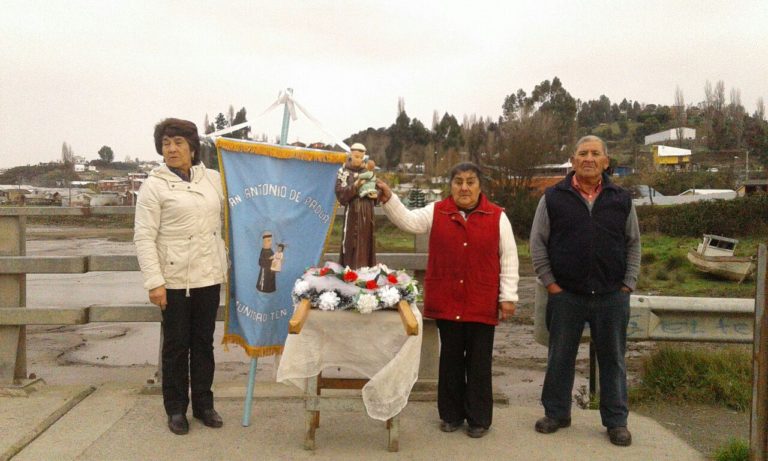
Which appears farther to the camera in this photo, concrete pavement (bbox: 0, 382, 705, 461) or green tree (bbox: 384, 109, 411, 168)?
green tree (bbox: 384, 109, 411, 168)

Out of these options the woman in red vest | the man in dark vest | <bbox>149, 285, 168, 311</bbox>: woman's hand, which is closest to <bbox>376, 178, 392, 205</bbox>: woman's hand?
the woman in red vest

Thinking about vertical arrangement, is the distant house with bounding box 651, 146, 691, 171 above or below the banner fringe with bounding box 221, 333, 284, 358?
above

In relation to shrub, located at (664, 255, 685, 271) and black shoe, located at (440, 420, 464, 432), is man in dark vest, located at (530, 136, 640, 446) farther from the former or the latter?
shrub, located at (664, 255, 685, 271)

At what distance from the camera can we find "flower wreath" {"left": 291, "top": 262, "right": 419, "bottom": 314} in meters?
3.89

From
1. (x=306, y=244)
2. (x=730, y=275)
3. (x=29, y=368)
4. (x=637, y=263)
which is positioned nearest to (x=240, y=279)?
(x=306, y=244)

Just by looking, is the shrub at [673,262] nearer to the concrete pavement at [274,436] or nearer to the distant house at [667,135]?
the concrete pavement at [274,436]

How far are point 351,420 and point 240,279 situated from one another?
1.23 meters

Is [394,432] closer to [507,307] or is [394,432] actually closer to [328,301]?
[328,301]

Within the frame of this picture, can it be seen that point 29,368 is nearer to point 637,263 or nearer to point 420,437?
point 420,437

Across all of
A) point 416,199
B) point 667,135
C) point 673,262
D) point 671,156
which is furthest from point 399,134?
point 416,199

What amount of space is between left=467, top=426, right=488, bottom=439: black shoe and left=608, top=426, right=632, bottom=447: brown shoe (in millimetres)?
794

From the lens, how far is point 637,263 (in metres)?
4.27

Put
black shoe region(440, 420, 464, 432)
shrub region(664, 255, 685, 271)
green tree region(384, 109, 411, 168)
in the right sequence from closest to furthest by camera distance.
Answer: black shoe region(440, 420, 464, 432) → shrub region(664, 255, 685, 271) → green tree region(384, 109, 411, 168)


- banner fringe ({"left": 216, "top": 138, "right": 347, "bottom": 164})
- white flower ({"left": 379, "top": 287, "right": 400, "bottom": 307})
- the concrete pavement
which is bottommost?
the concrete pavement
